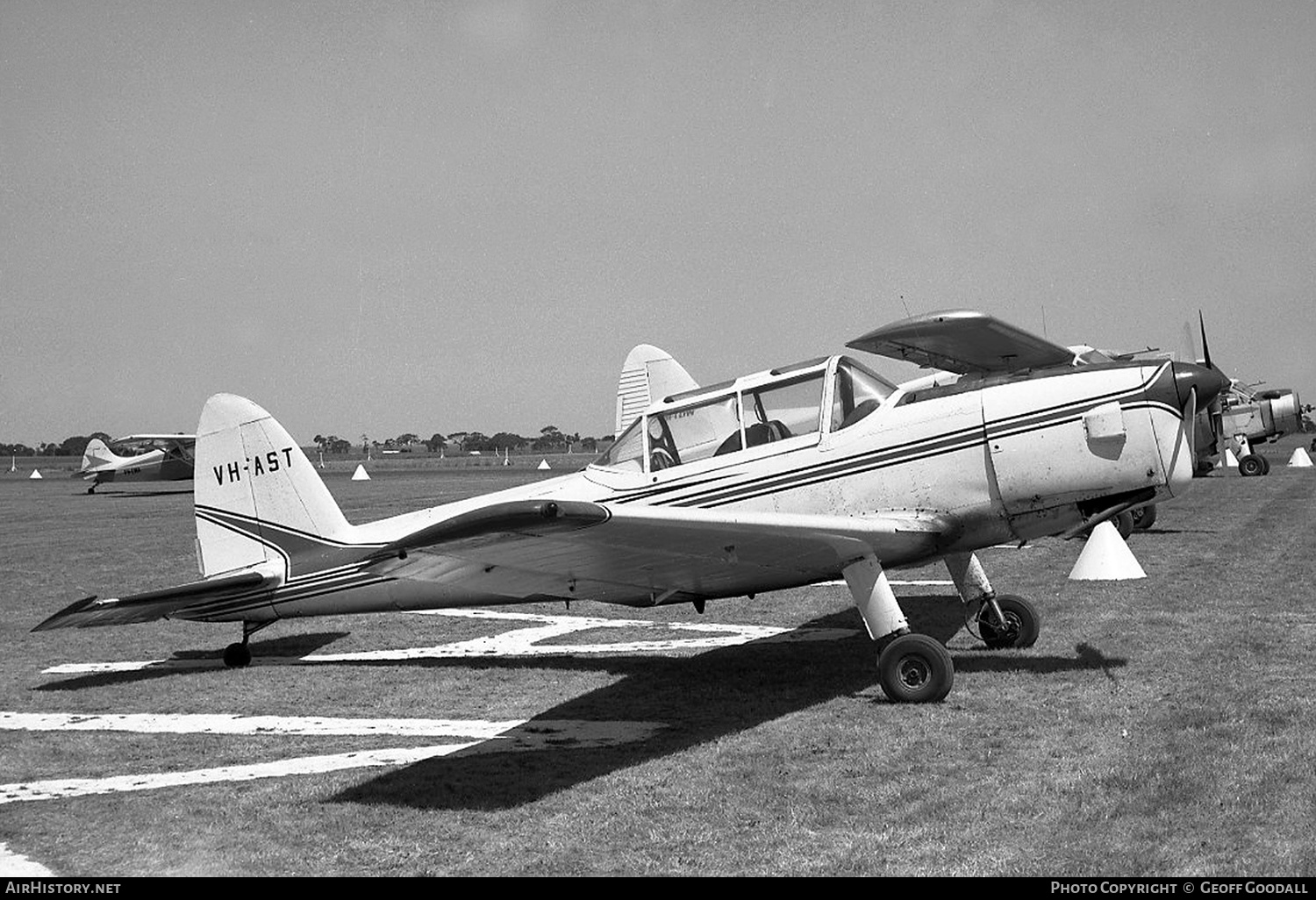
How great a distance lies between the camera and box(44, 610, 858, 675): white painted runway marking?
947 cm

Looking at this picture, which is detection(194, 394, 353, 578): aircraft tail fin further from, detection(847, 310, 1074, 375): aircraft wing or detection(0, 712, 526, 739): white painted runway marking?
detection(847, 310, 1074, 375): aircraft wing

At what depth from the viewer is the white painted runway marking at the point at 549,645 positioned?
9469 mm

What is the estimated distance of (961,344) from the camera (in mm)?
15102

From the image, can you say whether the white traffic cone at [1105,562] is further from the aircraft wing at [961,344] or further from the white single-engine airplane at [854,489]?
the white single-engine airplane at [854,489]

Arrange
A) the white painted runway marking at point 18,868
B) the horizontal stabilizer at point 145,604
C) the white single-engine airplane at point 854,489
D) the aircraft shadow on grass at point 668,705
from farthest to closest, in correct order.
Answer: the horizontal stabilizer at point 145,604, the white single-engine airplane at point 854,489, the aircraft shadow on grass at point 668,705, the white painted runway marking at point 18,868

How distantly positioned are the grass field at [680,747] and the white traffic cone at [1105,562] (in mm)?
492

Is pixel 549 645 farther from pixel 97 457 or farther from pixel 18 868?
pixel 97 457

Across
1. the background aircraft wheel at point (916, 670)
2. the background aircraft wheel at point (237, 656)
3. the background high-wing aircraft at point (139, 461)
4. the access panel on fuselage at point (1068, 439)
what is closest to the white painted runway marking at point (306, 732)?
the background aircraft wheel at point (916, 670)

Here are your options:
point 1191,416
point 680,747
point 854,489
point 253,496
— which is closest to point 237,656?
point 253,496

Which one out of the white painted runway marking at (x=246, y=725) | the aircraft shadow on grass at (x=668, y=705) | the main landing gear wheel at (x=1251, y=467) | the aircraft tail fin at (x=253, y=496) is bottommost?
the main landing gear wheel at (x=1251, y=467)

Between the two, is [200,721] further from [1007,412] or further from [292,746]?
[1007,412]

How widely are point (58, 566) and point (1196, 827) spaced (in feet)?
56.0

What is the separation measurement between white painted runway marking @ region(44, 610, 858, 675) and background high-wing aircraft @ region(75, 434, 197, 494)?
140ft

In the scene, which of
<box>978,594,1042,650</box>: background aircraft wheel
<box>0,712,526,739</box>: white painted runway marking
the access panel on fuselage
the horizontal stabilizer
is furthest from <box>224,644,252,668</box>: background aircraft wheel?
the access panel on fuselage
